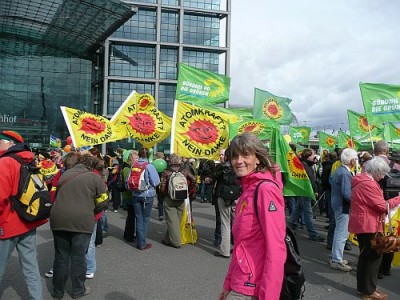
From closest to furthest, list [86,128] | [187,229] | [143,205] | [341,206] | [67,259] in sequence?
[67,259] → [341,206] → [143,205] → [187,229] → [86,128]

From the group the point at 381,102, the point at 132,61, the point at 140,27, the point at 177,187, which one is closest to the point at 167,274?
the point at 177,187

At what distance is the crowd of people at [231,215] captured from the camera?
233 centimetres

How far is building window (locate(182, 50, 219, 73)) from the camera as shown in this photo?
37.5 meters

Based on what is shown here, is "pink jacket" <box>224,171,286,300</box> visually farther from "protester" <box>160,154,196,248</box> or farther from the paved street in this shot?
"protester" <box>160,154,196,248</box>

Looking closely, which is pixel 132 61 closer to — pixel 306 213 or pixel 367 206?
pixel 306 213

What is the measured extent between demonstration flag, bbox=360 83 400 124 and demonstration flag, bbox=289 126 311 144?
13239 millimetres

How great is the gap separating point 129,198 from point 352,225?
4.52 meters

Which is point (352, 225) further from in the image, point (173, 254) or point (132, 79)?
point (132, 79)

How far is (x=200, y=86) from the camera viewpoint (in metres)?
10.1

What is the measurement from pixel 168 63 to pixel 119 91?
5.16 meters

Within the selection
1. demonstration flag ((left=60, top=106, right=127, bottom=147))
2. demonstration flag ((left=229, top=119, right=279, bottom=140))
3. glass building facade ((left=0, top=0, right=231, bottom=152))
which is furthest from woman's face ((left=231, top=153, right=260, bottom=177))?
glass building facade ((left=0, top=0, right=231, bottom=152))

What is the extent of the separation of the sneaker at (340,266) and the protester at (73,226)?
378 cm

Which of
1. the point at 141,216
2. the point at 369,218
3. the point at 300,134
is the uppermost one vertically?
the point at 300,134

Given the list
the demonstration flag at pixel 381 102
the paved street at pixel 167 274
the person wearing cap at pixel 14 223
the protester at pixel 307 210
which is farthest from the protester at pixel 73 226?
the demonstration flag at pixel 381 102
